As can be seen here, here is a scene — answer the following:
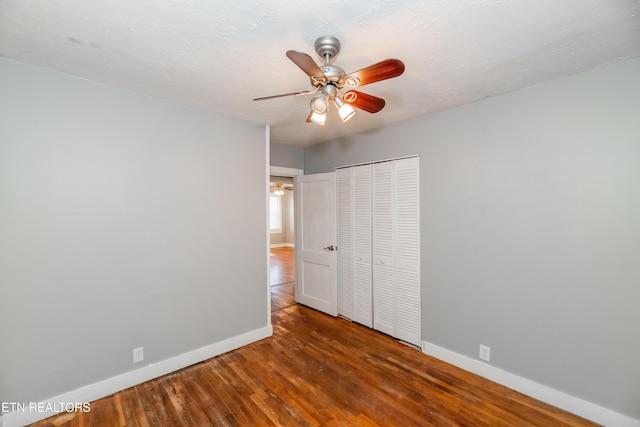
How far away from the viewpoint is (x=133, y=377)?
230 centimetres

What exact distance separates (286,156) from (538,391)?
3694 millimetres

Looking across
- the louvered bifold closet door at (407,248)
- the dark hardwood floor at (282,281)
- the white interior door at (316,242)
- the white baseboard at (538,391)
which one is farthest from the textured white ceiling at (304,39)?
the dark hardwood floor at (282,281)

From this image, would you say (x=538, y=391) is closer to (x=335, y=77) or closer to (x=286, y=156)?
(x=335, y=77)

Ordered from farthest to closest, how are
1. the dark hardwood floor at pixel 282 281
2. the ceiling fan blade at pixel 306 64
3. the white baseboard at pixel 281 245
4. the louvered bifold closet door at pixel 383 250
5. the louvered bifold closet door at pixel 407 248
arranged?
1. the white baseboard at pixel 281 245
2. the dark hardwood floor at pixel 282 281
3. the louvered bifold closet door at pixel 383 250
4. the louvered bifold closet door at pixel 407 248
5. the ceiling fan blade at pixel 306 64

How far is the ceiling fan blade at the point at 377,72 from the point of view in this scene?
1.35m

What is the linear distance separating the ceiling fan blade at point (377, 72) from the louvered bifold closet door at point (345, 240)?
210 cm

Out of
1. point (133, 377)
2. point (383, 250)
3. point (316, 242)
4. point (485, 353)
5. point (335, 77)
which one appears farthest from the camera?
point (316, 242)

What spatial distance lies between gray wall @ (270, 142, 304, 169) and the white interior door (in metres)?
0.25

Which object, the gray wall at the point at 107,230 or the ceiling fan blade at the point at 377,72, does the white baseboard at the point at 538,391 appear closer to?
the gray wall at the point at 107,230

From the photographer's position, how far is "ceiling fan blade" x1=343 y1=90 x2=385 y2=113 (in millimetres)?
1689

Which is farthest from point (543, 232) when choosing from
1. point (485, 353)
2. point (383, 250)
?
point (383, 250)

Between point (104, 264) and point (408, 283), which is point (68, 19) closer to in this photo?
point (104, 264)

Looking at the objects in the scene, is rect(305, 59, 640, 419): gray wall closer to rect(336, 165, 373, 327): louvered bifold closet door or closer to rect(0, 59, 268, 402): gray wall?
rect(336, 165, 373, 327): louvered bifold closet door

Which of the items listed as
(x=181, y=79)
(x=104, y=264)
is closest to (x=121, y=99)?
(x=181, y=79)
